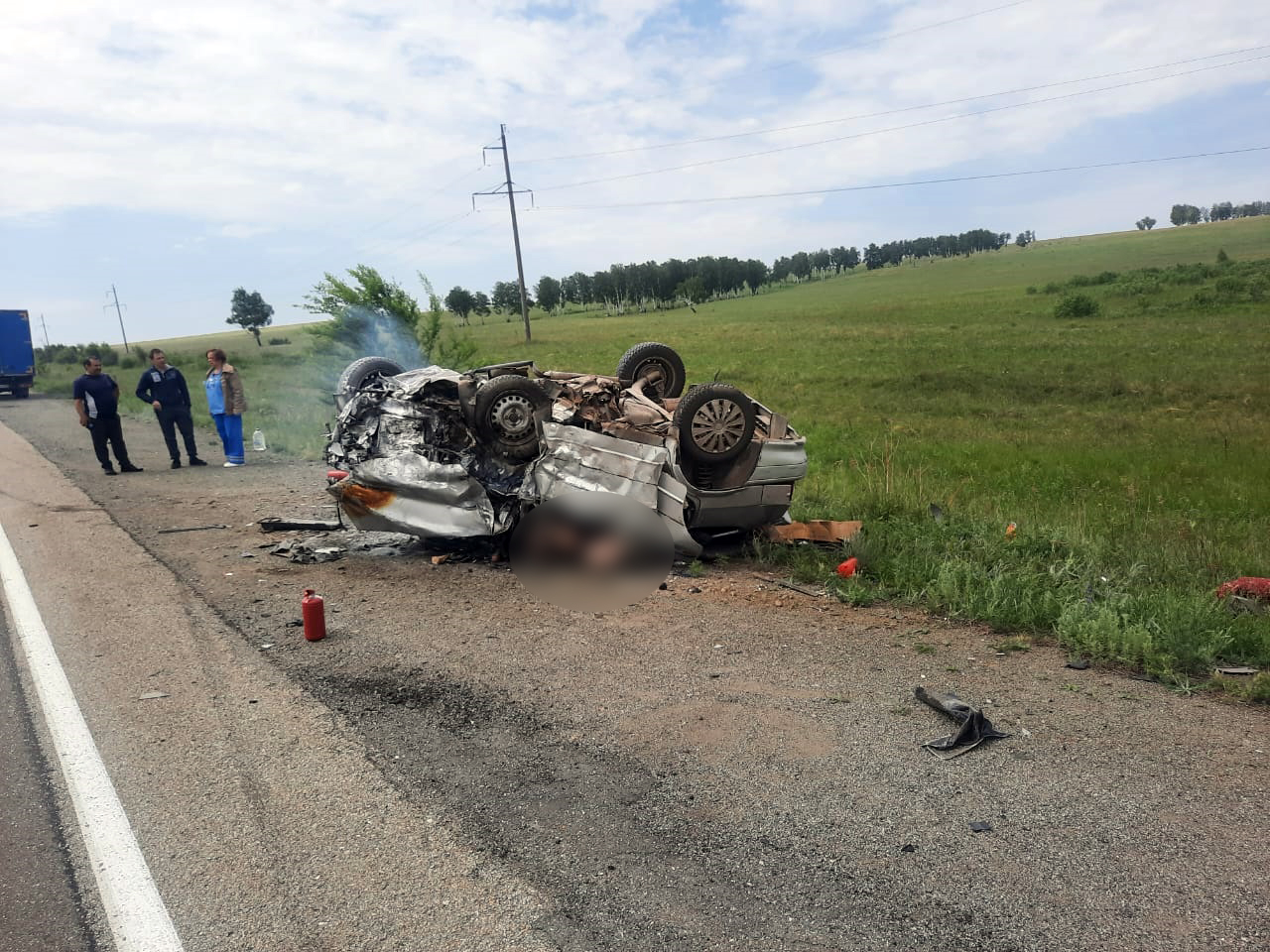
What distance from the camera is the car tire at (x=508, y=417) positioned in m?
6.94

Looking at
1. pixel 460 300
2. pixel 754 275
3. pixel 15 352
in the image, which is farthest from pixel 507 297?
pixel 15 352

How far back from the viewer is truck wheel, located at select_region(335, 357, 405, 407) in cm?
859

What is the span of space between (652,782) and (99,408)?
1123 centimetres

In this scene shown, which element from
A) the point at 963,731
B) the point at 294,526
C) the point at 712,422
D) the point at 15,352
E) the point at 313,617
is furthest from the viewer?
the point at 15,352

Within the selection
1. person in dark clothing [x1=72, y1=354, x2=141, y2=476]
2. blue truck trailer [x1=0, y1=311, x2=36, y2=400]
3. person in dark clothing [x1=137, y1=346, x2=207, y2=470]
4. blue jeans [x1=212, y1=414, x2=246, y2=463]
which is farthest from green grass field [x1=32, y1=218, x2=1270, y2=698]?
blue truck trailer [x1=0, y1=311, x2=36, y2=400]

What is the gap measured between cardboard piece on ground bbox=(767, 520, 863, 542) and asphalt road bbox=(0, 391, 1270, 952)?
120cm

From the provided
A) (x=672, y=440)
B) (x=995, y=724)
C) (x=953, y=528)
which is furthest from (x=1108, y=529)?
(x=995, y=724)

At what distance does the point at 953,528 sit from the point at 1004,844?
4.82 m

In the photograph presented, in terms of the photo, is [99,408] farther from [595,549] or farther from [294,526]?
[595,549]

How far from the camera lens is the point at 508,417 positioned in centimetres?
696

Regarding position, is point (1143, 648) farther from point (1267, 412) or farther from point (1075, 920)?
point (1267, 412)

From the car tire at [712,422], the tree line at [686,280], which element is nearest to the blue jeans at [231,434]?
the car tire at [712,422]

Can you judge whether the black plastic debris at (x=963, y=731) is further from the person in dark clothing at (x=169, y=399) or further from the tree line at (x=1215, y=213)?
the tree line at (x=1215, y=213)

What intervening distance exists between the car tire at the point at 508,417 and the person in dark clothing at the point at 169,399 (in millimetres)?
7408
